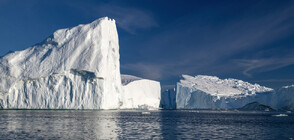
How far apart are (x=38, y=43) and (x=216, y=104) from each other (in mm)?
77123

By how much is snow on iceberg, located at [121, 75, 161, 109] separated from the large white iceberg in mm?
33779

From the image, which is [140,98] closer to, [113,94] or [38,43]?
[113,94]

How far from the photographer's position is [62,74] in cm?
7038

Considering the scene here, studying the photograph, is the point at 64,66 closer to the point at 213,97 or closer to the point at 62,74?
the point at 62,74

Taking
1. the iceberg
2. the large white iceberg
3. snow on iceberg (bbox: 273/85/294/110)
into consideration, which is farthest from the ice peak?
the iceberg

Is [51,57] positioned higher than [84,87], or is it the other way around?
[51,57]

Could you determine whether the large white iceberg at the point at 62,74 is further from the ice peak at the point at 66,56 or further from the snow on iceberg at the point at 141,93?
the snow on iceberg at the point at 141,93

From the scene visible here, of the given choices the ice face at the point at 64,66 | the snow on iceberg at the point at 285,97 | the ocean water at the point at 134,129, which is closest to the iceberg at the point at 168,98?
the snow on iceberg at the point at 285,97

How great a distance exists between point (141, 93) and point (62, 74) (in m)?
52.7

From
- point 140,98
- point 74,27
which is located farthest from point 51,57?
point 140,98

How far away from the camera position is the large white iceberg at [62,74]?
69.8m

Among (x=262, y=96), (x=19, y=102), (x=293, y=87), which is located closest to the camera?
(x=19, y=102)

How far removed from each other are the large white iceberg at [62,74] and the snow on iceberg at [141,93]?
33.8 meters

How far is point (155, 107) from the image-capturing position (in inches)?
4953
